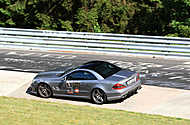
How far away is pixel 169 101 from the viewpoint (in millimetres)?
13219

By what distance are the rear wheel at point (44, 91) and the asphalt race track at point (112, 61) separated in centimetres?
422

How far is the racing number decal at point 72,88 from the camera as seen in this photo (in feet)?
45.0

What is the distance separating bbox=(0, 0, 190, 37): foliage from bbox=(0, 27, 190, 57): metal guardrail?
4.86 metres

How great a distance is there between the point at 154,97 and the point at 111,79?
1939 millimetres

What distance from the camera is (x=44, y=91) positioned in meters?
14.5

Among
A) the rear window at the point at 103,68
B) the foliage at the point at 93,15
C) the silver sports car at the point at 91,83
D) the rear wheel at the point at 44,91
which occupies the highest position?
the foliage at the point at 93,15

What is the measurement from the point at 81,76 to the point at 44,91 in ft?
5.90

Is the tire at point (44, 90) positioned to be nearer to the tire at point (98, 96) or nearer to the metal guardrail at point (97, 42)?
the tire at point (98, 96)

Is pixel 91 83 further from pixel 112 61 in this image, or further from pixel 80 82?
pixel 112 61

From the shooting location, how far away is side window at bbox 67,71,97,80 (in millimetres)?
13452

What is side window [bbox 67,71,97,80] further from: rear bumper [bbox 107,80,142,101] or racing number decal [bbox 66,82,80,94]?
rear bumper [bbox 107,80,142,101]

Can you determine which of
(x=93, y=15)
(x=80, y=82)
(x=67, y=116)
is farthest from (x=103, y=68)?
(x=93, y=15)

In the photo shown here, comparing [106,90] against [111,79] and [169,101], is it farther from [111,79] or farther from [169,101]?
[169,101]

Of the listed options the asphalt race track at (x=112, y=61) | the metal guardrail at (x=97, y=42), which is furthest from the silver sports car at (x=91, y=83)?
the metal guardrail at (x=97, y=42)
